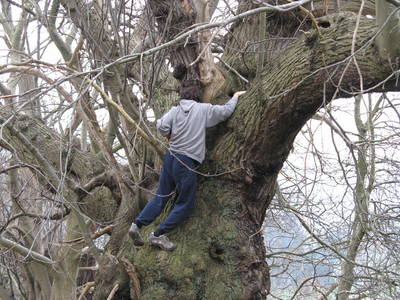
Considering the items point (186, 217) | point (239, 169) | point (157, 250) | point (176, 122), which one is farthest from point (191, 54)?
point (157, 250)

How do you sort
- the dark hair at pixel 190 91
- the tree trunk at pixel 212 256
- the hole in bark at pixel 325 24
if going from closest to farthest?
1. the hole in bark at pixel 325 24
2. the tree trunk at pixel 212 256
3. the dark hair at pixel 190 91

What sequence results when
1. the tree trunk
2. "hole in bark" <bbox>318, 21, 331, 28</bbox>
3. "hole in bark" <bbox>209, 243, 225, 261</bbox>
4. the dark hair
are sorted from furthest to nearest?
the dark hair, "hole in bark" <bbox>209, 243, 225, 261</bbox>, the tree trunk, "hole in bark" <bbox>318, 21, 331, 28</bbox>

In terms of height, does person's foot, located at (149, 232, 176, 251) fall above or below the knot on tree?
below

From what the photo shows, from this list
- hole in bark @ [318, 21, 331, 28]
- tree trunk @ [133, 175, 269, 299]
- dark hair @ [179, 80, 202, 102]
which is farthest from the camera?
dark hair @ [179, 80, 202, 102]

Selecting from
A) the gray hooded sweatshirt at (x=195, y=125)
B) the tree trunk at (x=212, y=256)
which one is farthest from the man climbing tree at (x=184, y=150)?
the tree trunk at (x=212, y=256)

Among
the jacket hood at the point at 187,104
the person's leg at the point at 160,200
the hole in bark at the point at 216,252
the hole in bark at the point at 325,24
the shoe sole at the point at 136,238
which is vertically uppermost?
the hole in bark at the point at 325,24

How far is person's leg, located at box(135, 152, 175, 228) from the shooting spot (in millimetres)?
4254

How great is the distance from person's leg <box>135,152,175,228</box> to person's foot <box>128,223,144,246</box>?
0.12 m

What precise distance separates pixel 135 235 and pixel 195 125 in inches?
45.3

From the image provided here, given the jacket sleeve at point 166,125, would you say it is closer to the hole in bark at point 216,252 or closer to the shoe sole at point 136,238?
the shoe sole at point 136,238

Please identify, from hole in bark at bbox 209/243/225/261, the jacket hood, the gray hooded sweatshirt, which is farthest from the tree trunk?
the jacket hood

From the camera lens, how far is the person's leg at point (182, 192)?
4.11m

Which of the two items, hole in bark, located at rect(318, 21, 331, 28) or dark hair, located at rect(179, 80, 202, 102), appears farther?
dark hair, located at rect(179, 80, 202, 102)

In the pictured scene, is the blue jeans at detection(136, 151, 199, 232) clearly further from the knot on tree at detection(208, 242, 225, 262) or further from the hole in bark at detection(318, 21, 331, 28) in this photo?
the hole in bark at detection(318, 21, 331, 28)
